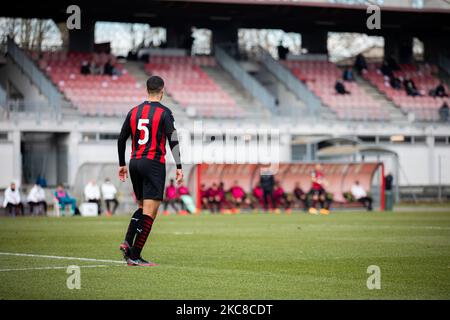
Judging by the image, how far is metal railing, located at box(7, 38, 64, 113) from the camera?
45.6 meters

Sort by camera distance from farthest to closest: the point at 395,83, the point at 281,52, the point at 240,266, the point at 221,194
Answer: the point at 281,52, the point at 395,83, the point at 221,194, the point at 240,266

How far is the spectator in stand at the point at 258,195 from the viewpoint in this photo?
39219 millimetres

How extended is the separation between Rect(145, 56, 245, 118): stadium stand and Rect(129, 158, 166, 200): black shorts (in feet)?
116

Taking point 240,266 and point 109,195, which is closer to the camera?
point 240,266

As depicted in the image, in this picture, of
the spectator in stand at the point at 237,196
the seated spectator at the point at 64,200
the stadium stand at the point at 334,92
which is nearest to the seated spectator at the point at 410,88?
the stadium stand at the point at 334,92

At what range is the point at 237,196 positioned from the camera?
39.1m

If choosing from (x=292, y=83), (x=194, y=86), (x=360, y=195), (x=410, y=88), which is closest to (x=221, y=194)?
(x=360, y=195)

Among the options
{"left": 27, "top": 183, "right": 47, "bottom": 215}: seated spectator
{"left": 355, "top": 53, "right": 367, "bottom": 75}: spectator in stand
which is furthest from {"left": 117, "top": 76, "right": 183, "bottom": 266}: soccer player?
{"left": 355, "top": 53, "right": 367, "bottom": 75}: spectator in stand

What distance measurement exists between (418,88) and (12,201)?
2758 centimetres

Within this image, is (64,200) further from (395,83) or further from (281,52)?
(395,83)

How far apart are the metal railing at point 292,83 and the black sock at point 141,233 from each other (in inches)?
1494

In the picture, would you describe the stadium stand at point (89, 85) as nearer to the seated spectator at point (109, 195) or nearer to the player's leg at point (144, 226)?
the seated spectator at point (109, 195)
